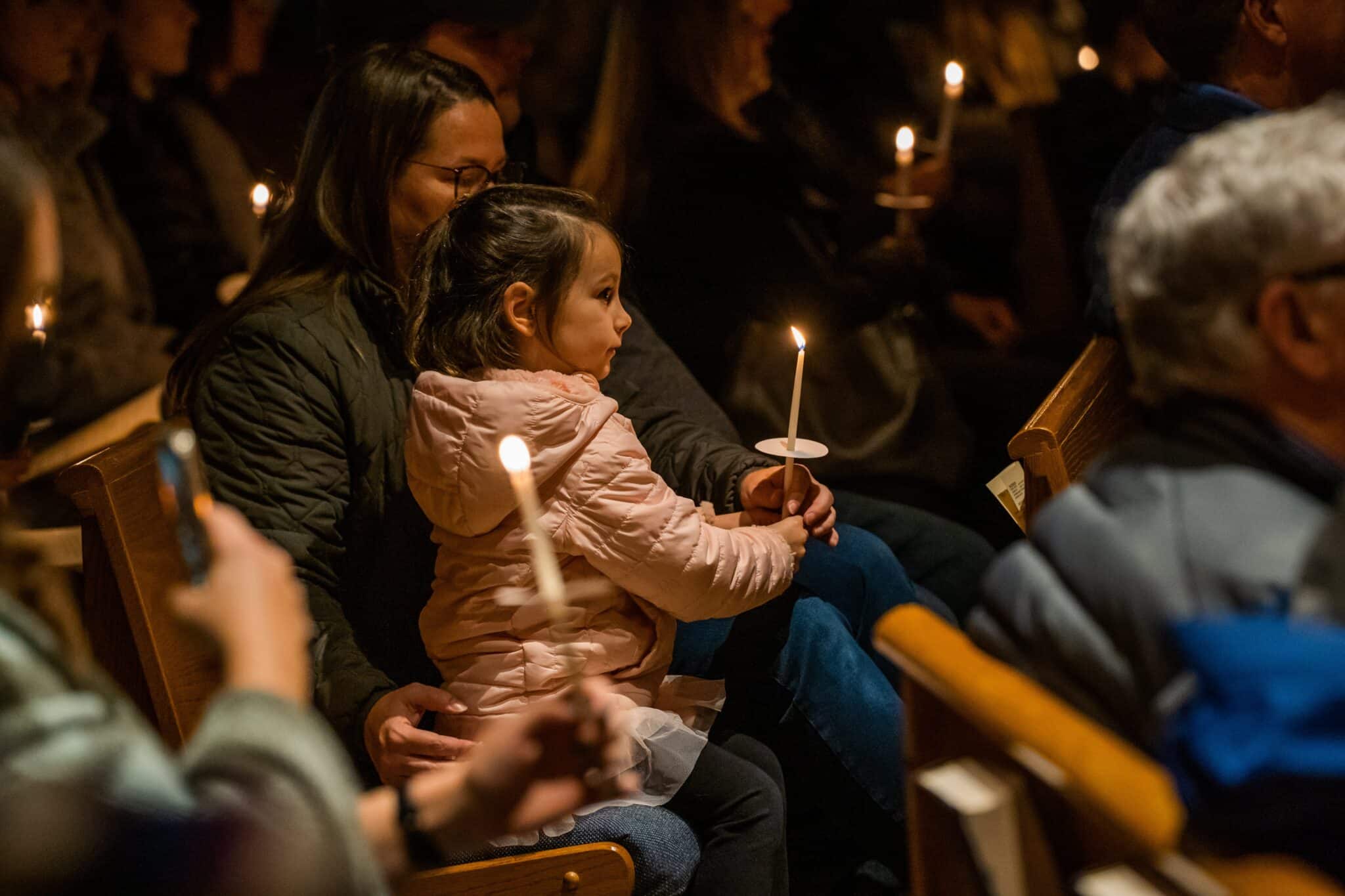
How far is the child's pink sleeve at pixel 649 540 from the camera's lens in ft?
5.84

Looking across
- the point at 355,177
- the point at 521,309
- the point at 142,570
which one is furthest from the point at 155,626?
the point at 355,177

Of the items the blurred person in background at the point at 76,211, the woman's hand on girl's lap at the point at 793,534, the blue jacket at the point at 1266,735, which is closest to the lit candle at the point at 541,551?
the blue jacket at the point at 1266,735

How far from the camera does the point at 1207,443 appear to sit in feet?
3.63

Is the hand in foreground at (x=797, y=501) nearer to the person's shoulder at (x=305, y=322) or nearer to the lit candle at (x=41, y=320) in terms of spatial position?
the person's shoulder at (x=305, y=322)

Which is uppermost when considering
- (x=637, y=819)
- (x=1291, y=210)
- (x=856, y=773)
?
(x=1291, y=210)

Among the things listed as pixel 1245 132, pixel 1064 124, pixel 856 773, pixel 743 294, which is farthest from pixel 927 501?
pixel 1245 132

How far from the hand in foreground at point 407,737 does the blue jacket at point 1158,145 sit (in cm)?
111

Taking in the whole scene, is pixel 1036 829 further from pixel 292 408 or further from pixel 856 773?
pixel 292 408

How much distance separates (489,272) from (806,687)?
77 cm

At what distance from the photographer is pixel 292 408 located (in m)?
1.96

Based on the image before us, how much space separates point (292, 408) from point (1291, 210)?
4.39 feet

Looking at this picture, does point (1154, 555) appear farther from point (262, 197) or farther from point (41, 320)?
point (262, 197)

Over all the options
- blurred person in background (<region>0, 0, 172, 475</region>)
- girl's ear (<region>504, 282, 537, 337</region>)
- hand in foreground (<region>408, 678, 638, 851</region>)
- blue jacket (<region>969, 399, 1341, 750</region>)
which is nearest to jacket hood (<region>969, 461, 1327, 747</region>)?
blue jacket (<region>969, 399, 1341, 750</region>)

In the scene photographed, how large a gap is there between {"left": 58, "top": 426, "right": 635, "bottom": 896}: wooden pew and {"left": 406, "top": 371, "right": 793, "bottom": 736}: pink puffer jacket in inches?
8.0
